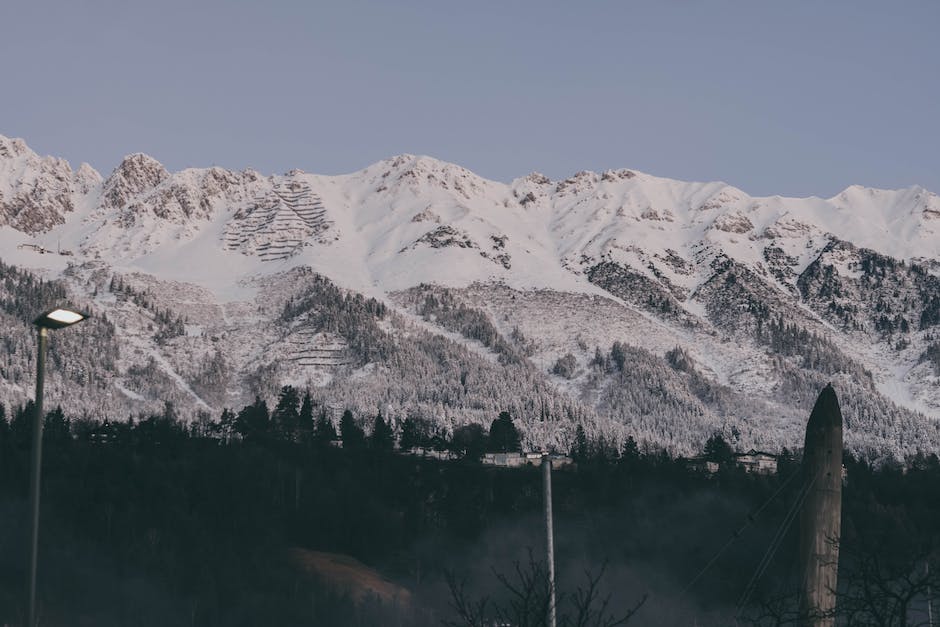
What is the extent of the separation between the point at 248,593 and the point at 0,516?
134 feet

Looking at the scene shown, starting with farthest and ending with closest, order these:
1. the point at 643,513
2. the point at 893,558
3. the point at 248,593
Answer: the point at 643,513 < the point at 248,593 < the point at 893,558

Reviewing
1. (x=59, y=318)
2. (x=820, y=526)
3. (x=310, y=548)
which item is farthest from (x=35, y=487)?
Result: (x=310, y=548)

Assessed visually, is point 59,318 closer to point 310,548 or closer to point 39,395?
point 39,395

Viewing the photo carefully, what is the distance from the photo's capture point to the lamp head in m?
29.6

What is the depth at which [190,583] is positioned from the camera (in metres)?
160

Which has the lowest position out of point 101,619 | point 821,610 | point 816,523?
point 101,619

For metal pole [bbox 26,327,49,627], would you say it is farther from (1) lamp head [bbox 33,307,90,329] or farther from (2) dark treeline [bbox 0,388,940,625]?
(2) dark treeline [bbox 0,388,940,625]

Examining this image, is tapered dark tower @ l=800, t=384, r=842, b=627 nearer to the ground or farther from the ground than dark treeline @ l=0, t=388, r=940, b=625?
farther from the ground

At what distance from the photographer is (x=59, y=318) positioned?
2989cm

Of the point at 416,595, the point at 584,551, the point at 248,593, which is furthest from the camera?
the point at 584,551

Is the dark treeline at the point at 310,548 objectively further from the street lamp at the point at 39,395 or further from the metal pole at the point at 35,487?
the street lamp at the point at 39,395

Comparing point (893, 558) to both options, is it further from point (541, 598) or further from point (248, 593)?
point (541, 598)

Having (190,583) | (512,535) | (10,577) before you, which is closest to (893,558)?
(512,535)

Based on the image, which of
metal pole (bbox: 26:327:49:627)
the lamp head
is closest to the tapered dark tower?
the lamp head
